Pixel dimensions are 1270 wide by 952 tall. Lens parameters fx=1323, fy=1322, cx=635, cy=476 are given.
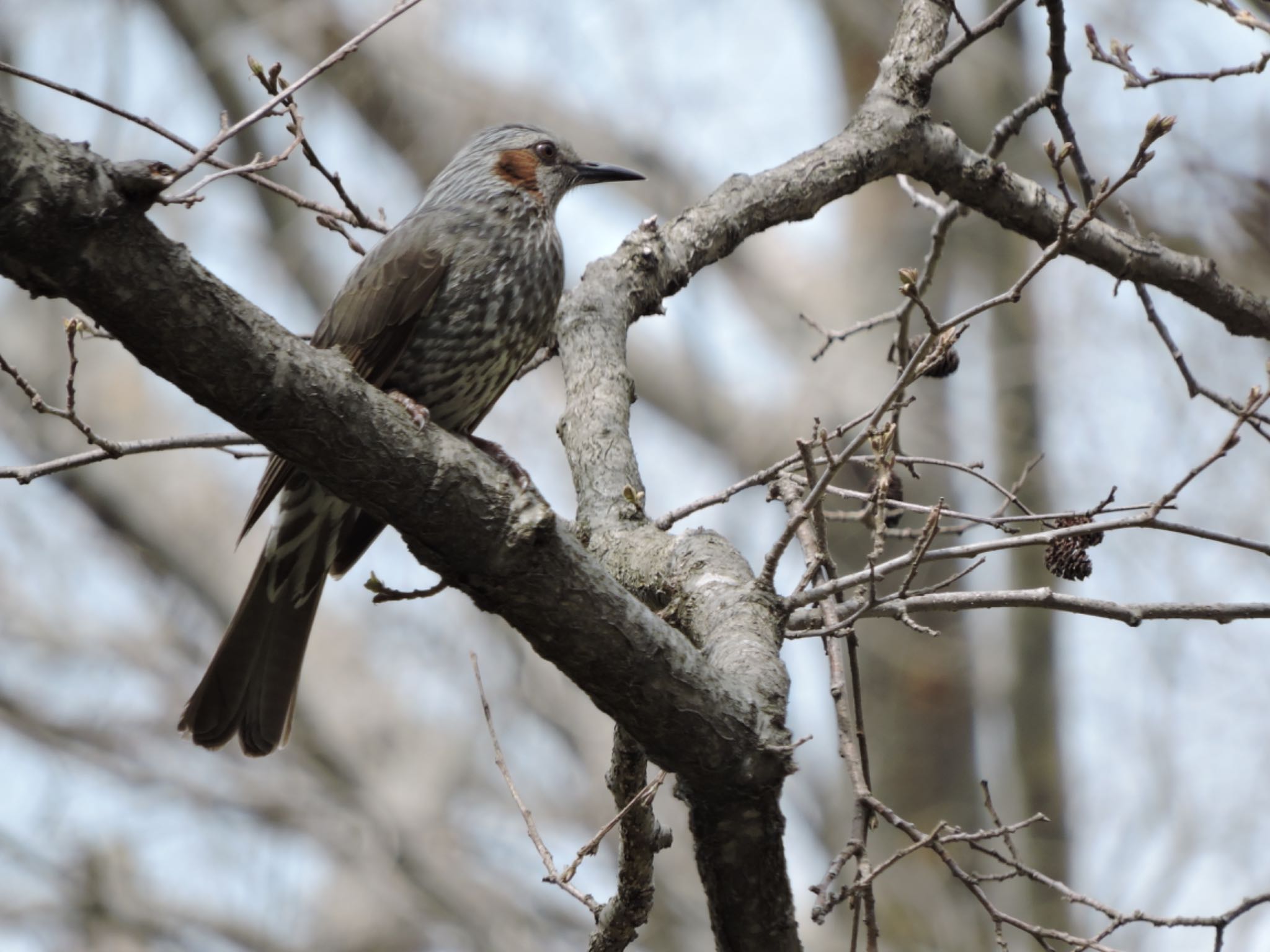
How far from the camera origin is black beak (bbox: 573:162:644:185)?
4480 mm

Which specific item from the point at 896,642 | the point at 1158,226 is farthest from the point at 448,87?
the point at 1158,226

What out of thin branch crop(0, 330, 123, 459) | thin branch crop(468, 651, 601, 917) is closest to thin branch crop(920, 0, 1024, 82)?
thin branch crop(468, 651, 601, 917)

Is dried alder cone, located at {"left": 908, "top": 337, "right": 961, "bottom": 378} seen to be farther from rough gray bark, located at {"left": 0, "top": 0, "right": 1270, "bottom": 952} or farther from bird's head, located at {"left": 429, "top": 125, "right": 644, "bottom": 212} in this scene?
bird's head, located at {"left": 429, "top": 125, "right": 644, "bottom": 212}

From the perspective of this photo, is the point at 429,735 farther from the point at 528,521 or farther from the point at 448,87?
the point at 528,521

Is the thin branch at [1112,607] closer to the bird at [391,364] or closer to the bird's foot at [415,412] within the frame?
the bird's foot at [415,412]

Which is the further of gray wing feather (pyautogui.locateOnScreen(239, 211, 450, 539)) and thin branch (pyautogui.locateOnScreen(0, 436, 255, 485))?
gray wing feather (pyautogui.locateOnScreen(239, 211, 450, 539))

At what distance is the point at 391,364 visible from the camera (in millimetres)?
3441

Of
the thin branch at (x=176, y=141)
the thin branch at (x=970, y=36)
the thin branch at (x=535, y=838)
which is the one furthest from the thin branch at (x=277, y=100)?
the thin branch at (x=970, y=36)

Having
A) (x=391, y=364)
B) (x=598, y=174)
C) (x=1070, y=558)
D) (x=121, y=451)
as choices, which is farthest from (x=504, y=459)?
(x=598, y=174)

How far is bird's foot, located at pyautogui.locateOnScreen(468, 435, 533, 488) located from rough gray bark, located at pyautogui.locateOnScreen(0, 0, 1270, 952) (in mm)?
164

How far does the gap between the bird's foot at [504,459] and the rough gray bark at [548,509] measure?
0.54ft

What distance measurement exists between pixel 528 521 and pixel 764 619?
0.62 metres

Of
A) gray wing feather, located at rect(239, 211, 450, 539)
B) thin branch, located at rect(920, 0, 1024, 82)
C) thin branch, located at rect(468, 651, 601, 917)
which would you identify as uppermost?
thin branch, located at rect(920, 0, 1024, 82)

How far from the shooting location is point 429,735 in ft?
34.1
